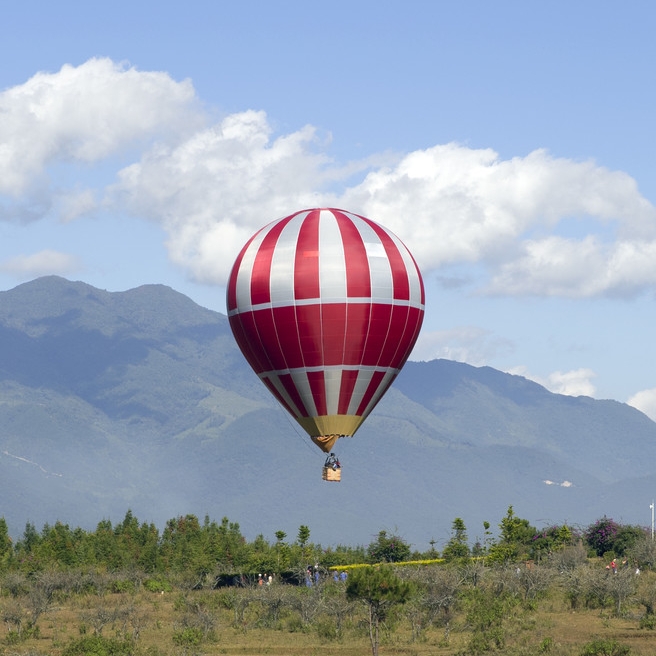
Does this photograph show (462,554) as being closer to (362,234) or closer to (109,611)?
(109,611)

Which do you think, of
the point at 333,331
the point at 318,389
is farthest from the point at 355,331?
the point at 318,389

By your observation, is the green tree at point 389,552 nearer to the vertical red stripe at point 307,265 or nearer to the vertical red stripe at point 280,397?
the vertical red stripe at point 280,397

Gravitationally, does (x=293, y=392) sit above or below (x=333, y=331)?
below

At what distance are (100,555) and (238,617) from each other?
40310 millimetres

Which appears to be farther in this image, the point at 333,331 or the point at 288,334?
the point at 288,334

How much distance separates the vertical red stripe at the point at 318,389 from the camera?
60.8m

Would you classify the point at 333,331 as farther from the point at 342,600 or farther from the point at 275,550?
the point at 275,550

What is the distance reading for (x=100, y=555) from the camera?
374ft

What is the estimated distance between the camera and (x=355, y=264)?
60.7 meters

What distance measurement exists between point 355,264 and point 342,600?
21.1 metres

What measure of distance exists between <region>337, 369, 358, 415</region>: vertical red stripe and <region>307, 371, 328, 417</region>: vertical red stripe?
75 cm

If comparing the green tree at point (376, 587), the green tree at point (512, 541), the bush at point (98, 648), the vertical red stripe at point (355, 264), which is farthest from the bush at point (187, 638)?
the green tree at point (512, 541)

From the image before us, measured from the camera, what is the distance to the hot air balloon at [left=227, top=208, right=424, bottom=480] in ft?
197

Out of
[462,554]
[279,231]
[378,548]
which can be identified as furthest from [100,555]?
[279,231]
